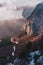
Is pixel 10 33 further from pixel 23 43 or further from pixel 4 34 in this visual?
pixel 23 43

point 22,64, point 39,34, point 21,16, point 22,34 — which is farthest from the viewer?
point 21,16

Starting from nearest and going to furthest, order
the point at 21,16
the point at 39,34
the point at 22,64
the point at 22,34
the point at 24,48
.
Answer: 1. the point at 22,64
2. the point at 24,48
3. the point at 39,34
4. the point at 22,34
5. the point at 21,16

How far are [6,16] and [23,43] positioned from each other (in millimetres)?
3813

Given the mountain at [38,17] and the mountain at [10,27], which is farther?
the mountain at [10,27]

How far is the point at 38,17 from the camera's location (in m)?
13.3

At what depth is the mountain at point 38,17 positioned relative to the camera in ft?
42.1

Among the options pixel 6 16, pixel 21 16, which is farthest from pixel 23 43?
pixel 6 16

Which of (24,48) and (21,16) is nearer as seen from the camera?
(24,48)

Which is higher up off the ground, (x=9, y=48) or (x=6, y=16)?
(x=6, y=16)

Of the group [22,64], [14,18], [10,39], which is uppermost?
[14,18]

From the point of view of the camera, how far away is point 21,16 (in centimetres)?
1456

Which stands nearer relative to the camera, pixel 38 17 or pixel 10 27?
pixel 38 17

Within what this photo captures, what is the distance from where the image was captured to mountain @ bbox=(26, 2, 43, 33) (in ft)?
42.1

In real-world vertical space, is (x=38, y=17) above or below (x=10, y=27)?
above
